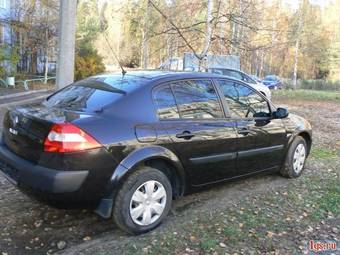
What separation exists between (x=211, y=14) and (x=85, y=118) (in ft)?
29.7

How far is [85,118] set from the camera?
12.6 ft

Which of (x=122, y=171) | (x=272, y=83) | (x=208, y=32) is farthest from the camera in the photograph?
(x=272, y=83)

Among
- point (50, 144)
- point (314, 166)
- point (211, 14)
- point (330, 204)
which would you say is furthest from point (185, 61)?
point (50, 144)

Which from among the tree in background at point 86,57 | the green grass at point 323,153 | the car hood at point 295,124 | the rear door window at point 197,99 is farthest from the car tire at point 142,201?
the tree in background at point 86,57

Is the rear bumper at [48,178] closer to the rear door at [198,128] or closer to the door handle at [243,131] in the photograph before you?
the rear door at [198,128]

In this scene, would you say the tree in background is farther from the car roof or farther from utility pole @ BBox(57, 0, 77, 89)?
the car roof

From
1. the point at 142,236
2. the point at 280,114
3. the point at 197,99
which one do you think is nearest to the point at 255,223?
the point at 142,236

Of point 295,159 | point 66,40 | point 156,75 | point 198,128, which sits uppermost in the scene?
point 66,40

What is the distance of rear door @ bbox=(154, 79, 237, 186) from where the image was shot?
439 cm

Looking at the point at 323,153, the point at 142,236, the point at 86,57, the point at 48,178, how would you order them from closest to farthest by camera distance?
the point at 48,178
the point at 142,236
the point at 323,153
the point at 86,57

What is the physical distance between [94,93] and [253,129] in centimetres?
210

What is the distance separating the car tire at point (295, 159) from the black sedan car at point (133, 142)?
89 centimetres

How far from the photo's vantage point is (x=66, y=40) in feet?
20.7

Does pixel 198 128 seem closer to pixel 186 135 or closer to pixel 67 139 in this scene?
pixel 186 135
